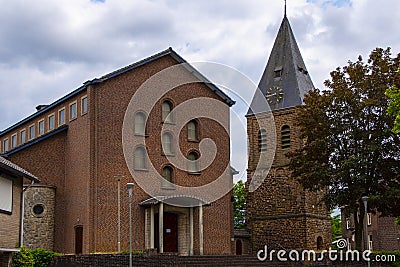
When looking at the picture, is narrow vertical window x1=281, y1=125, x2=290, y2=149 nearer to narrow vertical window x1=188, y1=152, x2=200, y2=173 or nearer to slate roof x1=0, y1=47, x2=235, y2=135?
slate roof x1=0, y1=47, x2=235, y2=135

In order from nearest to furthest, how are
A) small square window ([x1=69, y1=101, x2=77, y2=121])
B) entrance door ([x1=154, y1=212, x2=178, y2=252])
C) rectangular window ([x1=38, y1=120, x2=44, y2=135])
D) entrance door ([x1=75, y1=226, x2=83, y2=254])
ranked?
entrance door ([x1=75, y1=226, x2=83, y2=254]), entrance door ([x1=154, y1=212, x2=178, y2=252]), small square window ([x1=69, y1=101, x2=77, y2=121]), rectangular window ([x1=38, y1=120, x2=44, y2=135])

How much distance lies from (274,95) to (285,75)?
1642 millimetres

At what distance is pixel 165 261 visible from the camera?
2816 centimetres

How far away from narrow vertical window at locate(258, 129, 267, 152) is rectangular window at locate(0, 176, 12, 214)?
25805 mm

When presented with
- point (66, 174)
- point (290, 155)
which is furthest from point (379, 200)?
point (66, 174)

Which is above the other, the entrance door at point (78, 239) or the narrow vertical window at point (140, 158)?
the narrow vertical window at point (140, 158)

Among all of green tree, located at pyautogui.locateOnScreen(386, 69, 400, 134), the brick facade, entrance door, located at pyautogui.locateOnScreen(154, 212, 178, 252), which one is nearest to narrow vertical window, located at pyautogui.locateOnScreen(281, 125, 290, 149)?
the brick facade

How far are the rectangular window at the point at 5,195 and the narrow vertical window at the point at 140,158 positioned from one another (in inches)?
438

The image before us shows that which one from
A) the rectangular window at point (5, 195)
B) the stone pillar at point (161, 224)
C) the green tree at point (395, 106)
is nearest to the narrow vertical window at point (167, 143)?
the stone pillar at point (161, 224)

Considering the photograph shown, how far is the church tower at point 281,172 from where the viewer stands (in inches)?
1859

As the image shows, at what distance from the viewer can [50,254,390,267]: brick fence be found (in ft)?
92.2

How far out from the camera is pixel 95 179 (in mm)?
36375

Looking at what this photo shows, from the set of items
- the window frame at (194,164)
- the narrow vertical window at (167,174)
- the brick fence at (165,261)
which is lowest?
the brick fence at (165,261)

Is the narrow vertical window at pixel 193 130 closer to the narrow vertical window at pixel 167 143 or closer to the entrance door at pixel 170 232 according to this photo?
the narrow vertical window at pixel 167 143
